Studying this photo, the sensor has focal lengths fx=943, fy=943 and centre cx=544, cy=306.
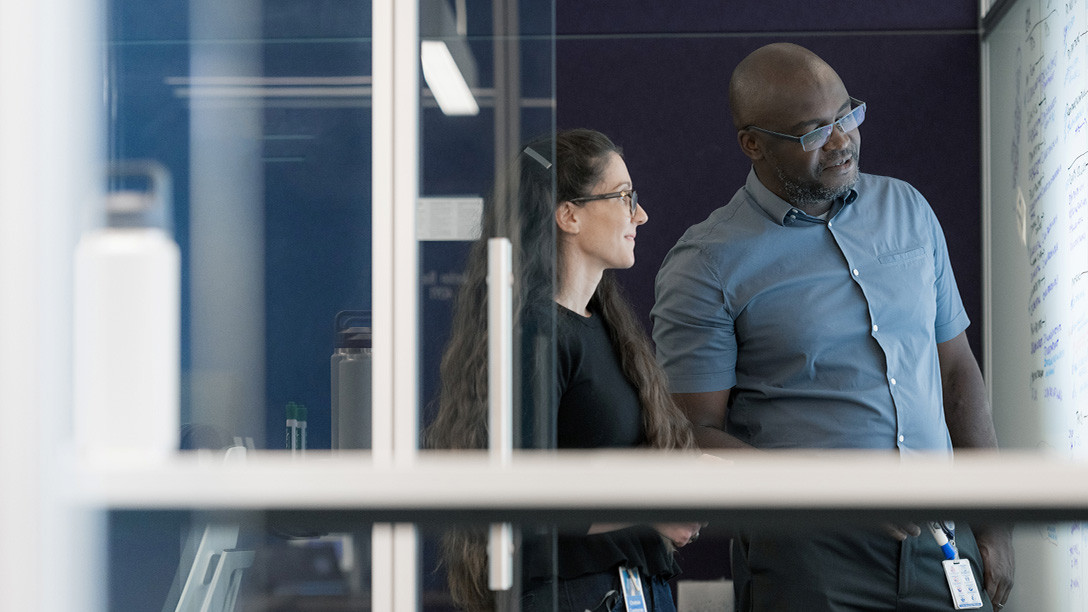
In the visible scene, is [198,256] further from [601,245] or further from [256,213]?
[601,245]

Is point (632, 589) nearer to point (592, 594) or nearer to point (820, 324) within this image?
point (592, 594)

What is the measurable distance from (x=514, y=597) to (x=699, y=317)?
2.33 ft

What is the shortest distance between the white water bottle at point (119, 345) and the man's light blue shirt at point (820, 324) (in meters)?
1.27

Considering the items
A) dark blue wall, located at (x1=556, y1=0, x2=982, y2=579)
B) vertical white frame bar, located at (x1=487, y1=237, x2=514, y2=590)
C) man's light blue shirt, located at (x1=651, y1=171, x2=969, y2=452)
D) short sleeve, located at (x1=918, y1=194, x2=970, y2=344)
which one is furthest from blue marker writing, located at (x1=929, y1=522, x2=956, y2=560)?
dark blue wall, located at (x1=556, y1=0, x2=982, y2=579)

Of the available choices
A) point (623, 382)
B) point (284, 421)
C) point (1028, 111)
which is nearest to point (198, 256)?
point (284, 421)

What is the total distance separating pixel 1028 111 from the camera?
237 cm

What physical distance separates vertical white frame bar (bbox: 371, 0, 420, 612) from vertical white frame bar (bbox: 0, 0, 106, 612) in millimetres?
452

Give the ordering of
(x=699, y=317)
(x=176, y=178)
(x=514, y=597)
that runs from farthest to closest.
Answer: (x=699, y=317) < (x=514, y=597) < (x=176, y=178)

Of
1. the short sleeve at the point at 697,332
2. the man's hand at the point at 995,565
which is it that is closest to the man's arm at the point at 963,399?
the man's hand at the point at 995,565

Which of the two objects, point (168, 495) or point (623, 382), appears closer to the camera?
point (168, 495)

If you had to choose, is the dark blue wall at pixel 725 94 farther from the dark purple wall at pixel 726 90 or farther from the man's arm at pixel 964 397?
the man's arm at pixel 964 397

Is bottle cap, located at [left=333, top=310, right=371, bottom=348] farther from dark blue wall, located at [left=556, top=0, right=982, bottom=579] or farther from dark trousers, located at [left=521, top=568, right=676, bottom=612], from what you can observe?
dark blue wall, located at [left=556, top=0, right=982, bottom=579]

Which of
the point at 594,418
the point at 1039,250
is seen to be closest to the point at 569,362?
the point at 594,418

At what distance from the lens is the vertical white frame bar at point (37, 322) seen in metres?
0.41
